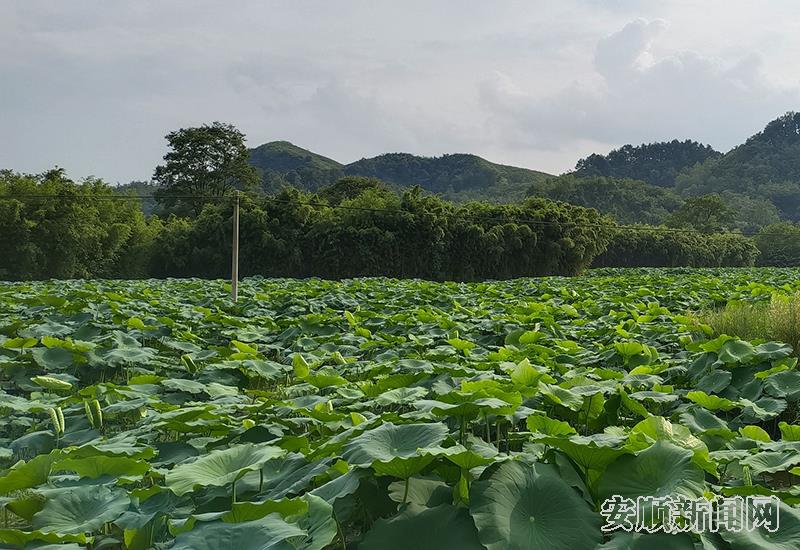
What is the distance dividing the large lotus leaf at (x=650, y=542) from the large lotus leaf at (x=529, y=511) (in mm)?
61

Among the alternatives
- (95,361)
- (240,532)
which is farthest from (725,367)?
(95,361)

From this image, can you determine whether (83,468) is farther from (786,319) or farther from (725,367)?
(786,319)

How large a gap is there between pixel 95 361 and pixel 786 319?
610cm

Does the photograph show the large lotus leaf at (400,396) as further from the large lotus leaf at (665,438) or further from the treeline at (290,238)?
the treeline at (290,238)

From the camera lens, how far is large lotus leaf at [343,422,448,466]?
189 cm

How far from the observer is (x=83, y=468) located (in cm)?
221

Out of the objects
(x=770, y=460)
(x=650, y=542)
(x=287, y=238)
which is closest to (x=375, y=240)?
(x=287, y=238)

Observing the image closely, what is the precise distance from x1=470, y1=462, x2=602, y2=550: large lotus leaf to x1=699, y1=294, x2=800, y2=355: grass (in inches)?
183

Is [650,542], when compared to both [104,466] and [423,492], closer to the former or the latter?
[423,492]

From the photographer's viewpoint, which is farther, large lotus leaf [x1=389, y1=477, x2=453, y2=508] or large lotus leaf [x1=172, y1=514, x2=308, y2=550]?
large lotus leaf [x1=389, y1=477, x2=453, y2=508]

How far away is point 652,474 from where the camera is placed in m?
1.82

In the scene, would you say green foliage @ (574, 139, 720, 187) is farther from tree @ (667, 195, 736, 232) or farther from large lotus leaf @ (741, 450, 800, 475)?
large lotus leaf @ (741, 450, 800, 475)

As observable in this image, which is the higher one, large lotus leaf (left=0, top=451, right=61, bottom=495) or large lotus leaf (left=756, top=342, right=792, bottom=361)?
large lotus leaf (left=756, top=342, right=792, bottom=361)

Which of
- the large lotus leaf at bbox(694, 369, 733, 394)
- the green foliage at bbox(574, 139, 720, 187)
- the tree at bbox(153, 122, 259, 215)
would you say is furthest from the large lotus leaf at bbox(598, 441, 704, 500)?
the green foliage at bbox(574, 139, 720, 187)
